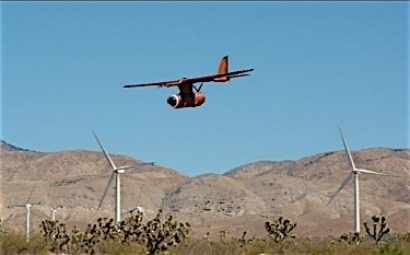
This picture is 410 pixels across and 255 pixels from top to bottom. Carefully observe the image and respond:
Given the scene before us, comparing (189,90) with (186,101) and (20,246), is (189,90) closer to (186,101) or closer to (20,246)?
(186,101)

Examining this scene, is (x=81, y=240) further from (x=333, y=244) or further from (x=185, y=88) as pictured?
(x=185, y=88)

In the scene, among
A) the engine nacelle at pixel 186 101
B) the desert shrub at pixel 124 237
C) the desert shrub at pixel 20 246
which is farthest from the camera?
the desert shrub at pixel 124 237

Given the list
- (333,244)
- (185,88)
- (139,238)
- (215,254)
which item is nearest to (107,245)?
(139,238)

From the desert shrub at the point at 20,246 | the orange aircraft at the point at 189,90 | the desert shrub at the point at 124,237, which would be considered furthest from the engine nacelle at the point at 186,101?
the desert shrub at the point at 20,246

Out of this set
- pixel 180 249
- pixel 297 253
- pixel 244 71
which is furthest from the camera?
pixel 180 249

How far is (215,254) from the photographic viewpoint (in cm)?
10950

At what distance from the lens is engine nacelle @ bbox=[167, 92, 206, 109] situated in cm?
3259

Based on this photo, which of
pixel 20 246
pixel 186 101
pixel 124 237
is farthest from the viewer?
pixel 124 237

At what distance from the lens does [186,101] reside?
3284cm

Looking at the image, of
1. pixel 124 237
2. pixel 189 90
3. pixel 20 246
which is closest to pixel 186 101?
pixel 189 90

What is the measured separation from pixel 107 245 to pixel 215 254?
1485 cm

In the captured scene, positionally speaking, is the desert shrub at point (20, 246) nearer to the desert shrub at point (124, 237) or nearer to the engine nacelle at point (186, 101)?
the desert shrub at point (124, 237)

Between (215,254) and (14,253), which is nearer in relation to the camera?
(14,253)

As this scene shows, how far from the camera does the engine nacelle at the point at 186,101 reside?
32.6 m
